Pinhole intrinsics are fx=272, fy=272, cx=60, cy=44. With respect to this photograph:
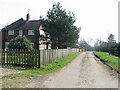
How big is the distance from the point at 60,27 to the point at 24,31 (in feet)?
55.2

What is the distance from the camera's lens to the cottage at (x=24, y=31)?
62444mm

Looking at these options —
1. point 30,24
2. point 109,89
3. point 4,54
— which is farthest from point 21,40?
point 109,89

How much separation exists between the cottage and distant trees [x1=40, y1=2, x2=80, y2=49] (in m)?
9.09

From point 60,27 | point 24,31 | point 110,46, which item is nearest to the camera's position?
point 60,27

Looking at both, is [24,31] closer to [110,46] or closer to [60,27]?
[60,27]

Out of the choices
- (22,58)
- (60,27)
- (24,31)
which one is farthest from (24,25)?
(22,58)

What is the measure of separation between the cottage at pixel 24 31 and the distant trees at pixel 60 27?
9088 mm

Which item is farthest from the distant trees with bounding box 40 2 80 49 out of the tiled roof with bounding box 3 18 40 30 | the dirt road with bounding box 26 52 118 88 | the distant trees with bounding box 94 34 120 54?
the dirt road with bounding box 26 52 118 88

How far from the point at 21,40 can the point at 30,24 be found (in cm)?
2586

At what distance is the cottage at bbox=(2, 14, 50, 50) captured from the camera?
6244 cm

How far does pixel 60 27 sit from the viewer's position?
1971 inches

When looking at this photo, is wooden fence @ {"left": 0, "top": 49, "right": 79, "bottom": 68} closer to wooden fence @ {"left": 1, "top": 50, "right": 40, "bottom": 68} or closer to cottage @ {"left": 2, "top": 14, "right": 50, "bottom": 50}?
wooden fence @ {"left": 1, "top": 50, "right": 40, "bottom": 68}

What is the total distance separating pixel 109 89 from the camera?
410 inches

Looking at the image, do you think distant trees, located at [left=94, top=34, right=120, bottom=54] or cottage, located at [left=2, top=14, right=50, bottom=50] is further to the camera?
cottage, located at [left=2, top=14, right=50, bottom=50]
